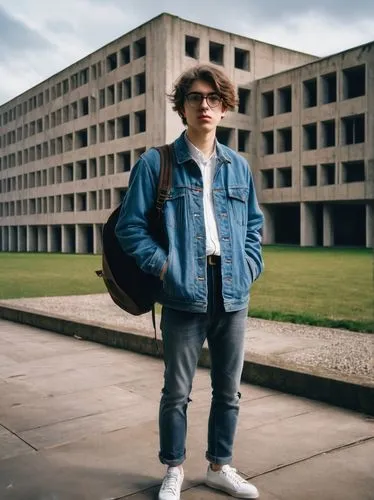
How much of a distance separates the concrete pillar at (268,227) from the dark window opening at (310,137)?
6230 mm

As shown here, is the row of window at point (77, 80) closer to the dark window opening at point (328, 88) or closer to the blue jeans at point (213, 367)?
the dark window opening at point (328, 88)

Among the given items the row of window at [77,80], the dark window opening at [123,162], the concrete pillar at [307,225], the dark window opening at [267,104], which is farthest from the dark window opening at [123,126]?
the concrete pillar at [307,225]

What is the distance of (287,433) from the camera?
4059mm

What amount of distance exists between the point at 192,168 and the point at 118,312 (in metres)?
6.99

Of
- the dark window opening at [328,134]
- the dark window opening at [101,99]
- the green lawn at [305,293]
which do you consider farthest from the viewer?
the dark window opening at [101,99]

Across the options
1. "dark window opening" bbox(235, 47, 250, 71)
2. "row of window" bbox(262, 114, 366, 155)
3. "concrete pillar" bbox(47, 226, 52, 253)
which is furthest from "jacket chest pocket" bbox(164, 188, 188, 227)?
"concrete pillar" bbox(47, 226, 52, 253)

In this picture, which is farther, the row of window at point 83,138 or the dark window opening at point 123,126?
the dark window opening at point 123,126

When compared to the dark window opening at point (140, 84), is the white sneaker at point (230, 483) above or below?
below

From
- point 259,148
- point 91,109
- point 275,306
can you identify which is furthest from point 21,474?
point 91,109

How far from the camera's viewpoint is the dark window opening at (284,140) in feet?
163

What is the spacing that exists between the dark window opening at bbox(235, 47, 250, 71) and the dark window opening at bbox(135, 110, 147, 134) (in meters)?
9.30

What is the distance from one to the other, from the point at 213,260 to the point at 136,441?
1572mm

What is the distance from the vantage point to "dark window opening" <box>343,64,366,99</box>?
43809mm

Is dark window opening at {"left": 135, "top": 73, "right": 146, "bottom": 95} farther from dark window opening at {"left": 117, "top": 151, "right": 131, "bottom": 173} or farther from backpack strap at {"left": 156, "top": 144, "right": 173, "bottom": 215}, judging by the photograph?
backpack strap at {"left": 156, "top": 144, "right": 173, "bottom": 215}
